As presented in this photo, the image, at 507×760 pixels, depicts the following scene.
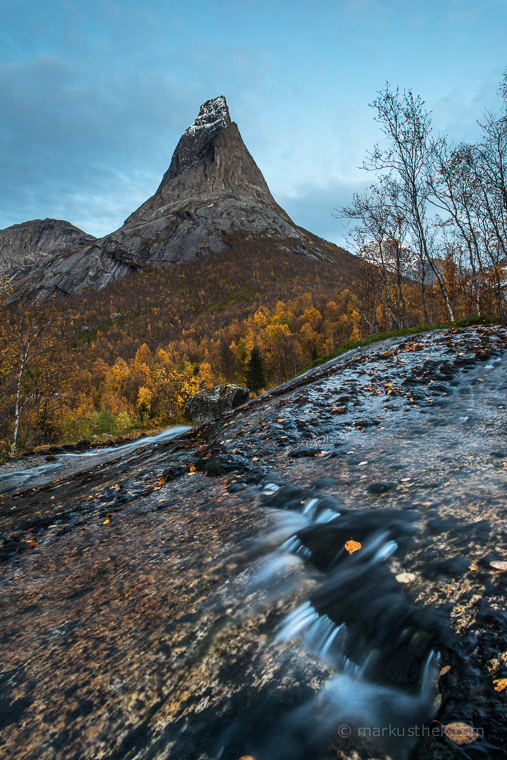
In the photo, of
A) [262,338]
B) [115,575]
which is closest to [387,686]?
[115,575]

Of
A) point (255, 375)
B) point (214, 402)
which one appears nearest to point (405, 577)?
point (214, 402)

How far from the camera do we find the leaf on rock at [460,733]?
1.46 meters

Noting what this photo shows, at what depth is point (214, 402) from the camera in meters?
27.4

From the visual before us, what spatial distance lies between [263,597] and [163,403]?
3459 cm

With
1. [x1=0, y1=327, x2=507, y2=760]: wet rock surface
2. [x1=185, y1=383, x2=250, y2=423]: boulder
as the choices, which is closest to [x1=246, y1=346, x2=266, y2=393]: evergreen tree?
[x1=185, y1=383, x2=250, y2=423]: boulder

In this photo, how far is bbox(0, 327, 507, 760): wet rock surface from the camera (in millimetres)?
1748

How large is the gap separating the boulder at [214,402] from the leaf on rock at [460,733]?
25.6 metres

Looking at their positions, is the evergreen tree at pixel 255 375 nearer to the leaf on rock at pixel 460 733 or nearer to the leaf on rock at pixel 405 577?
the leaf on rock at pixel 405 577

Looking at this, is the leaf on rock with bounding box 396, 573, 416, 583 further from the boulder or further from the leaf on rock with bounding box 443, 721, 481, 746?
the boulder

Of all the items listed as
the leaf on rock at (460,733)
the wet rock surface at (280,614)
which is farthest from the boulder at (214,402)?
the leaf on rock at (460,733)

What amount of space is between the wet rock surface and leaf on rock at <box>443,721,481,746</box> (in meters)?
0.02

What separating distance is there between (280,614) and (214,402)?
2514 cm

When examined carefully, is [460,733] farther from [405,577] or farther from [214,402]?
[214,402]

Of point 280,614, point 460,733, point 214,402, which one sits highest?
point 460,733
